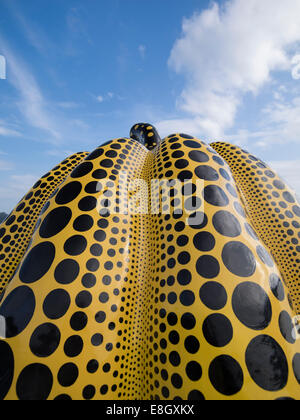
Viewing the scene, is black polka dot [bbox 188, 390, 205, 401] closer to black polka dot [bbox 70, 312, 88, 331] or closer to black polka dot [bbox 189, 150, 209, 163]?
black polka dot [bbox 70, 312, 88, 331]

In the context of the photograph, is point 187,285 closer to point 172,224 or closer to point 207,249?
point 207,249

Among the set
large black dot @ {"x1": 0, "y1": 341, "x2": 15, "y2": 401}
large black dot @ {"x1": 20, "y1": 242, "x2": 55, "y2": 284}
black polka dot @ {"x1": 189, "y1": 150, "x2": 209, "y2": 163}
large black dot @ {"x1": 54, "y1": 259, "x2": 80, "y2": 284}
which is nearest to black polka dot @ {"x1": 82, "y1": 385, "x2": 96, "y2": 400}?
large black dot @ {"x1": 0, "y1": 341, "x2": 15, "y2": 401}

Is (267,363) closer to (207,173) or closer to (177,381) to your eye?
(177,381)

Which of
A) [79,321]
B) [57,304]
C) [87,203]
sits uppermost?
[87,203]

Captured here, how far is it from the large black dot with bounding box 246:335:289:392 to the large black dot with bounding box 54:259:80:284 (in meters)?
1.24

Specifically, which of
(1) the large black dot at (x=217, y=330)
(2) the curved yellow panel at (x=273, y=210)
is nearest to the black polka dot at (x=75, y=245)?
(1) the large black dot at (x=217, y=330)

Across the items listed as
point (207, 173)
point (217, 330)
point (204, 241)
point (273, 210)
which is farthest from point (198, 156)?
point (217, 330)

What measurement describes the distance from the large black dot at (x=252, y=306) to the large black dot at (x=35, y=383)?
4.03 ft

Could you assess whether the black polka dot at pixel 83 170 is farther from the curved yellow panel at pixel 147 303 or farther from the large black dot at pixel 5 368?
the large black dot at pixel 5 368

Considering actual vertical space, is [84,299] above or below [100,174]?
below

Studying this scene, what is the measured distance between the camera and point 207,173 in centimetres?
200

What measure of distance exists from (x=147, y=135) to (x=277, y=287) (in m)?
3.72
